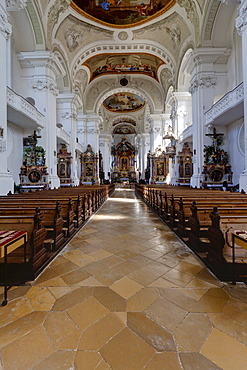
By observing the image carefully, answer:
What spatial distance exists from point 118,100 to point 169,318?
25268 millimetres

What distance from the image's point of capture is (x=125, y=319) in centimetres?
146

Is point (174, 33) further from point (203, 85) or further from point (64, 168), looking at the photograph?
point (64, 168)

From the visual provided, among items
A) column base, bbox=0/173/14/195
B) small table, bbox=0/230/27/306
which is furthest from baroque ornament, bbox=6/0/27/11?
small table, bbox=0/230/27/306

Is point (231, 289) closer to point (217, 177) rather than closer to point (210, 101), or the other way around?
point (217, 177)

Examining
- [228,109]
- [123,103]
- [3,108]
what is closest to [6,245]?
[3,108]

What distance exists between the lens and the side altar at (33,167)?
27.5ft

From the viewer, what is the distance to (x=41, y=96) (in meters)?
9.34

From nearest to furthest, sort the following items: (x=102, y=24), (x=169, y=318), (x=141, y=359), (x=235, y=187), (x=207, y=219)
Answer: (x=141, y=359) → (x=169, y=318) → (x=207, y=219) → (x=235, y=187) → (x=102, y=24)

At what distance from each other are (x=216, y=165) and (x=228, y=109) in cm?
240

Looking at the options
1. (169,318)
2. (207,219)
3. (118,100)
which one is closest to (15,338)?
(169,318)

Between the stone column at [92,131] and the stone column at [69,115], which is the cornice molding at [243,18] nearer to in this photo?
A: the stone column at [69,115]

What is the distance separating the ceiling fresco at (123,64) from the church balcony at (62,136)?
6.18 m

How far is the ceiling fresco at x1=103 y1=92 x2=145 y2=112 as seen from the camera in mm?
22984

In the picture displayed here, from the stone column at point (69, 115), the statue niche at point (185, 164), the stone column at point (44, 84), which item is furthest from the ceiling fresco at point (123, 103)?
the stone column at point (44, 84)
